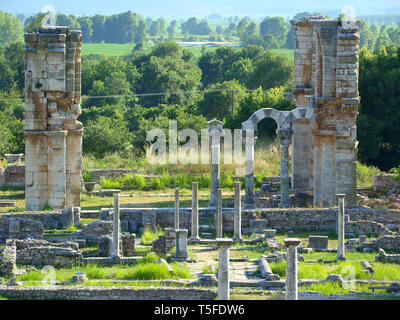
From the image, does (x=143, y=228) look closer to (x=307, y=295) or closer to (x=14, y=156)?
(x=307, y=295)

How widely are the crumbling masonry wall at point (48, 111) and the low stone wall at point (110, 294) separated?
10496 mm

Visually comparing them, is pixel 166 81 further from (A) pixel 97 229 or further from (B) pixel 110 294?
(B) pixel 110 294

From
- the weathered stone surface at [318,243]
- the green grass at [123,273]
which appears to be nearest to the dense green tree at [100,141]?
the weathered stone surface at [318,243]

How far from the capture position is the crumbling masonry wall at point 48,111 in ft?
90.7

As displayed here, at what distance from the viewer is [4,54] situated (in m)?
74.4

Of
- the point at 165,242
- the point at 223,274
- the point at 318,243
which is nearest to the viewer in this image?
the point at 223,274

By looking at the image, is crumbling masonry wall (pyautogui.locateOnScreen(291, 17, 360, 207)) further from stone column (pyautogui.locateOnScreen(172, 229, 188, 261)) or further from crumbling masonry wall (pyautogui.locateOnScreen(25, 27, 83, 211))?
stone column (pyautogui.locateOnScreen(172, 229, 188, 261))

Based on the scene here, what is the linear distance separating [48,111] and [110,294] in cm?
1144

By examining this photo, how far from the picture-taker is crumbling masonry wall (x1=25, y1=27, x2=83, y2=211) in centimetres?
2764

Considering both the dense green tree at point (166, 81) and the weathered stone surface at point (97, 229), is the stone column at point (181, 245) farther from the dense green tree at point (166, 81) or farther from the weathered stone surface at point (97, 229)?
the dense green tree at point (166, 81)

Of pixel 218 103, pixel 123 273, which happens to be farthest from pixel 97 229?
pixel 218 103

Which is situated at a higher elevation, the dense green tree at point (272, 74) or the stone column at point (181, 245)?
the dense green tree at point (272, 74)

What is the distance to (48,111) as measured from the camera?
2781cm

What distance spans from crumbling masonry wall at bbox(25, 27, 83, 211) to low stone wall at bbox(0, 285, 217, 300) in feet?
34.4
